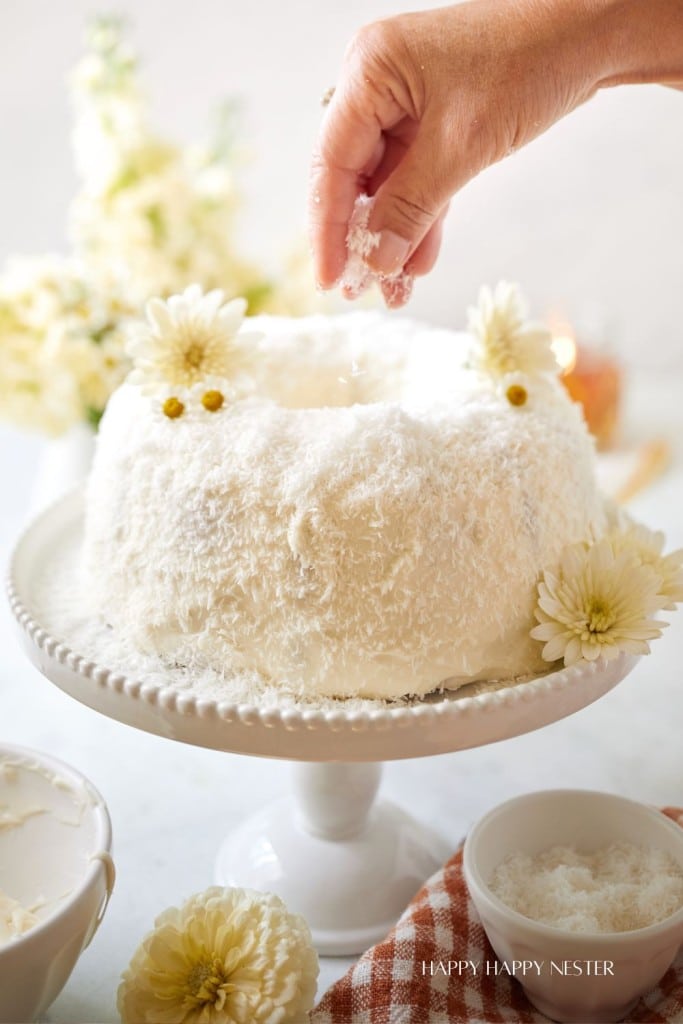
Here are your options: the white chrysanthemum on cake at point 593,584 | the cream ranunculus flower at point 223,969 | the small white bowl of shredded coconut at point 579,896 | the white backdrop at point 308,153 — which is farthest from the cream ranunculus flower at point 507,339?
the white backdrop at point 308,153

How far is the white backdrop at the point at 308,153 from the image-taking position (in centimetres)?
215

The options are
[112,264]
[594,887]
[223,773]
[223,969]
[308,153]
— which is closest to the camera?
[223,969]

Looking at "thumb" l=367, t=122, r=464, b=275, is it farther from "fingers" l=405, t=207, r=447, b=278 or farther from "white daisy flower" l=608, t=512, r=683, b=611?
"white daisy flower" l=608, t=512, r=683, b=611

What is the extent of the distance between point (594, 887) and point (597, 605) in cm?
23

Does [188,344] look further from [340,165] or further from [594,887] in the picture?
[594,887]

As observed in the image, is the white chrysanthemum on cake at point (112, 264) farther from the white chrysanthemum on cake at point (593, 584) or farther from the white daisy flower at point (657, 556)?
the white daisy flower at point (657, 556)

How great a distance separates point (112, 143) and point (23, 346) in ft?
1.11

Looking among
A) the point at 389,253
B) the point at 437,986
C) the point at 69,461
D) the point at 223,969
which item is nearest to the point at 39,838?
the point at 223,969

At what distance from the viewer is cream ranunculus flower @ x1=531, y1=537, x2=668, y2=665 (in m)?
0.92

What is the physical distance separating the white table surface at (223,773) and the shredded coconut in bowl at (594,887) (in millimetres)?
219

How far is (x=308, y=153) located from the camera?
92.0 inches

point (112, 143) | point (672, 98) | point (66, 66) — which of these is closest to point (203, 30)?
point (66, 66)

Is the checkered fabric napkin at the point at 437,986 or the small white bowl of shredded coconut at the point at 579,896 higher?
the small white bowl of shredded coconut at the point at 579,896

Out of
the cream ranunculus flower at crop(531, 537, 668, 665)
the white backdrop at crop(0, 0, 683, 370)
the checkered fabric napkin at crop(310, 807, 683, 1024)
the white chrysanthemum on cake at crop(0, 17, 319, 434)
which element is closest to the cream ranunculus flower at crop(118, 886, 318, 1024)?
the checkered fabric napkin at crop(310, 807, 683, 1024)
